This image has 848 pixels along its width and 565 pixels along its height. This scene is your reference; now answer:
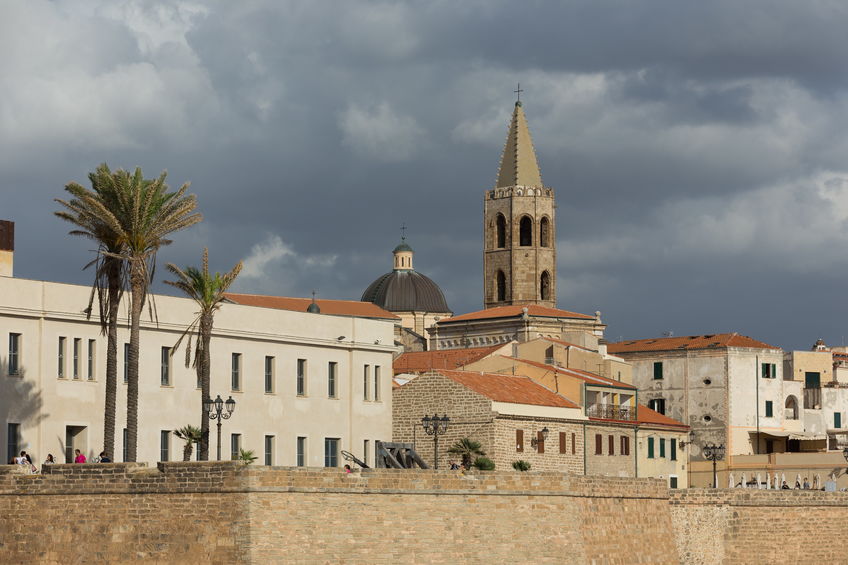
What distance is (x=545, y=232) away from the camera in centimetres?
14512

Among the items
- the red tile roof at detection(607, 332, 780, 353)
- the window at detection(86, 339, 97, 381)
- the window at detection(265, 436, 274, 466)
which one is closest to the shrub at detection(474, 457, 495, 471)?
the window at detection(265, 436, 274, 466)

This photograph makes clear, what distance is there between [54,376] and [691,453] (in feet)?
165

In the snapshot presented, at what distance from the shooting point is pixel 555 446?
74.2 m

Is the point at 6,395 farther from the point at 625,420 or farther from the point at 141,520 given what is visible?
the point at 625,420

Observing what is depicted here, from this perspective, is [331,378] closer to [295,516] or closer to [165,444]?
[165,444]

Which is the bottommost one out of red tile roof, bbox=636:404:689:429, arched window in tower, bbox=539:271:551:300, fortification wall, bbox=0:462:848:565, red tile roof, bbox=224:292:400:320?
fortification wall, bbox=0:462:848:565

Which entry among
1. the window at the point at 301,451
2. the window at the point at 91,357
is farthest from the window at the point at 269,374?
the window at the point at 91,357

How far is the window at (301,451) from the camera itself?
215 ft

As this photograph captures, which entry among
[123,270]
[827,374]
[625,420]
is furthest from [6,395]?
[827,374]

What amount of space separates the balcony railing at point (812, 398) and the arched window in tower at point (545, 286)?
3977cm

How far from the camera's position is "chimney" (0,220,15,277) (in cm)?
6406

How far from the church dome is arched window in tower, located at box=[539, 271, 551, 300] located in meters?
8.49

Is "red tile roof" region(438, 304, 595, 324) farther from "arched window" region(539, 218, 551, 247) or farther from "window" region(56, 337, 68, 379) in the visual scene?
"window" region(56, 337, 68, 379)

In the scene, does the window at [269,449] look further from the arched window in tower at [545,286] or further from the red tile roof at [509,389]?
the arched window in tower at [545,286]
